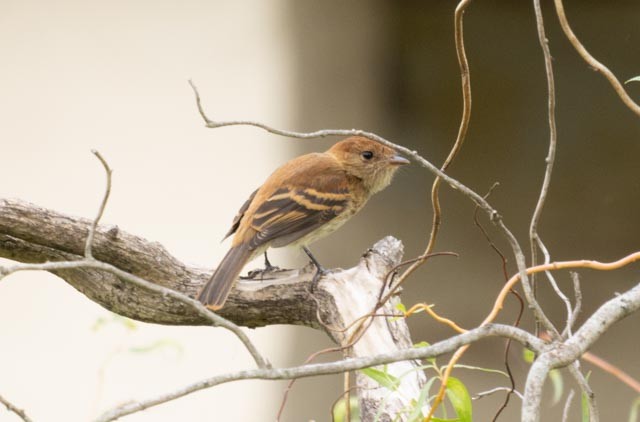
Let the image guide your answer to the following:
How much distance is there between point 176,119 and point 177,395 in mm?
3861

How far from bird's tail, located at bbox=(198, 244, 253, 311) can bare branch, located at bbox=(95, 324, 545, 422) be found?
1278mm

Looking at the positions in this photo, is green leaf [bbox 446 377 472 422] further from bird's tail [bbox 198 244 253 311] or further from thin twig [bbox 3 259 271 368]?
bird's tail [bbox 198 244 253 311]

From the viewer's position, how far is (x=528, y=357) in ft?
7.43

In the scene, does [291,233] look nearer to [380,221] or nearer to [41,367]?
[380,221]

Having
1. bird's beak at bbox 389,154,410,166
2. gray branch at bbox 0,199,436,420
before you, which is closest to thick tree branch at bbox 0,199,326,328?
gray branch at bbox 0,199,436,420

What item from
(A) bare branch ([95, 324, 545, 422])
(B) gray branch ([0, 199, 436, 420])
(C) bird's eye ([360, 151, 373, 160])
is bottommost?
(B) gray branch ([0, 199, 436, 420])

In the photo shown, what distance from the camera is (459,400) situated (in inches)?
80.5

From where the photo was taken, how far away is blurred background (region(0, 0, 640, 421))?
4848 mm

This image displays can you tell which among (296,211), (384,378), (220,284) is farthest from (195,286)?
(384,378)

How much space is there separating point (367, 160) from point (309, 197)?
16.0 inches

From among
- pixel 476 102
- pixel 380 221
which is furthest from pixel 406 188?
pixel 476 102

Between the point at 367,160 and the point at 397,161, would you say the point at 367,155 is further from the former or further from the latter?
the point at 397,161

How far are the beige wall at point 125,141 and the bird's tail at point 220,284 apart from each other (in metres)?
2.09

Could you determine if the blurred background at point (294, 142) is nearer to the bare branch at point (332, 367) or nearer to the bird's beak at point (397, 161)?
the bird's beak at point (397, 161)
